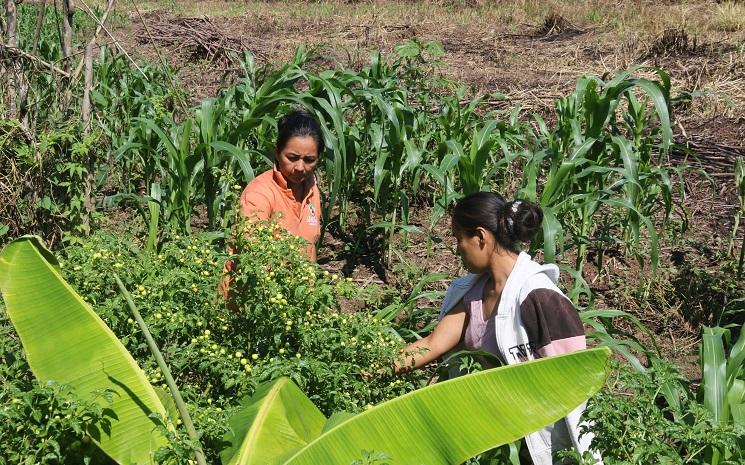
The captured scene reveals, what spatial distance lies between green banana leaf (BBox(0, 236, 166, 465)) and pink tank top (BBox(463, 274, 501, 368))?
1200 mm

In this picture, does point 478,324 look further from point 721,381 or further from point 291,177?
point 291,177

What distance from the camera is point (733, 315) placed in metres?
5.27

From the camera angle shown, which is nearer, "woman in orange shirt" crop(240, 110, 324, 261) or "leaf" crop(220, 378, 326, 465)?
"leaf" crop(220, 378, 326, 465)

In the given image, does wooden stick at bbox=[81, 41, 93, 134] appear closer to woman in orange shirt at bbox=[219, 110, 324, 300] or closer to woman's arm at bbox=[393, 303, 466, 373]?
woman in orange shirt at bbox=[219, 110, 324, 300]

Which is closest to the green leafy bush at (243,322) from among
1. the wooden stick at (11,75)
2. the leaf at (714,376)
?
the leaf at (714,376)

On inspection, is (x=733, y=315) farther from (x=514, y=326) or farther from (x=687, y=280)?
(x=514, y=326)

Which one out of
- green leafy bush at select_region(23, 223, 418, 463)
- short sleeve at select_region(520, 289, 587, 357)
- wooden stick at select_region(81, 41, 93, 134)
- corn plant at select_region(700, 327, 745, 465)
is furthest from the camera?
wooden stick at select_region(81, 41, 93, 134)

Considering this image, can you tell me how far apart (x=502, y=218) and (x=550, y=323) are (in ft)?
1.31

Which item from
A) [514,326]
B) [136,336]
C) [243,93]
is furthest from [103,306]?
[243,93]

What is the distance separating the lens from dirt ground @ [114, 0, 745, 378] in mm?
5832

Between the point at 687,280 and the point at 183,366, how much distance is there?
3379mm

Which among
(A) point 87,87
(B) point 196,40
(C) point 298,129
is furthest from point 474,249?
(B) point 196,40

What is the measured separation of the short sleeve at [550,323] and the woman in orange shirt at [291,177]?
3.81 feet

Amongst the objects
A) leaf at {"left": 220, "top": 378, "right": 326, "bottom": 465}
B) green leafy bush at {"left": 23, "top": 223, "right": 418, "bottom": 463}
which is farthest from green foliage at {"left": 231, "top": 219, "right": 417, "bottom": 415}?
leaf at {"left": 220, "top": 378, "right": 326, "bottom": 465}
